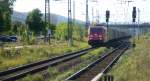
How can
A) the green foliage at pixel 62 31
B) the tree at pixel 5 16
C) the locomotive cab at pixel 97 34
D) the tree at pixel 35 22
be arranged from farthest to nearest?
the tree at pixel 35 22, the green foliage at pixel 62 31, the tree at pixel 5 16, the locomotive cab at pixel 97 34

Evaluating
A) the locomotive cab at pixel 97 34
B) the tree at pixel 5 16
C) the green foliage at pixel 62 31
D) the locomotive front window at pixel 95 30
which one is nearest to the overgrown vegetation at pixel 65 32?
the green foliage at pixel 62 31

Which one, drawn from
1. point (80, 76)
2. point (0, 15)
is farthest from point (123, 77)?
point (0, 15)

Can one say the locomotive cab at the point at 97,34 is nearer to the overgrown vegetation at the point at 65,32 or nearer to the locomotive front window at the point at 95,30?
the locomotive front window at the point at 95,30

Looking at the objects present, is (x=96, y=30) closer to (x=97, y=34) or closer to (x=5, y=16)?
(x=97, y=34)

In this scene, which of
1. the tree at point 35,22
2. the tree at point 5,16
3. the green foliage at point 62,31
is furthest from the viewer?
the tree at point 35,22

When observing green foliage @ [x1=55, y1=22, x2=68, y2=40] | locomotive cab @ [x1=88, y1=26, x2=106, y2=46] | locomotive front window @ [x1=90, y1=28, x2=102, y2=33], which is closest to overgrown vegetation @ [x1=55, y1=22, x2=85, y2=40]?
green foliage @ [x1=55, y1=22, x2=68, y2=40]

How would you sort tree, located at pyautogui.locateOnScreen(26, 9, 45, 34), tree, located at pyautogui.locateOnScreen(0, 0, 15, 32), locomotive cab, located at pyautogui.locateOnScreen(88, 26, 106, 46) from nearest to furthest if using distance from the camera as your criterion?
locomotive cab, located at pyautogui.locateOnScreen(88, 26, 106, 46), tree, located at pyautogui.locateOnScreen(0, 0, 15, 32), tree, located at pyautogui.locateOnScreen(26, 9, 45, 34)

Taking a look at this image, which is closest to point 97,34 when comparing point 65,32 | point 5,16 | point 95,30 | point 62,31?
point 95,30

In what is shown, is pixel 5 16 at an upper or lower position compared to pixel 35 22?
upper

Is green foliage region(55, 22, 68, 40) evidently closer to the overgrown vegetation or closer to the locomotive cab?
the overgrown vegetation

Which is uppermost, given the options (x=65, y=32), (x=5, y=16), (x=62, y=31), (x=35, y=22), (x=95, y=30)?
(x=5, y=16)

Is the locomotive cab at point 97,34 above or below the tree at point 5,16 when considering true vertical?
below

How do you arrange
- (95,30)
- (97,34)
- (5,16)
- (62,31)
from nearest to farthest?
(97,34) → (95,30) → (5,16) → (62,31)

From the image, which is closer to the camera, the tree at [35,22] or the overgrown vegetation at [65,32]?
the overgrown vegetation at [65,32]
